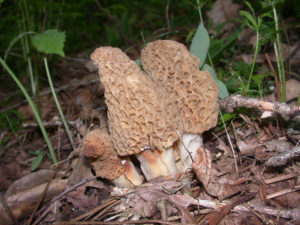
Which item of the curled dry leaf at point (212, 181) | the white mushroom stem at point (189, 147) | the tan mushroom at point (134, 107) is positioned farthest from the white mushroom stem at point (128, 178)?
the curled dry leaf at point (212, 181)

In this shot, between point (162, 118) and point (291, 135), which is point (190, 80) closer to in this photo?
point (162, 118)

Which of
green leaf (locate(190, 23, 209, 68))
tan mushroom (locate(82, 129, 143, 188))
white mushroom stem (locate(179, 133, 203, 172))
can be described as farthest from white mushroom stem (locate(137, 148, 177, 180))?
green leaf (locate(190, 23, 209, 68))

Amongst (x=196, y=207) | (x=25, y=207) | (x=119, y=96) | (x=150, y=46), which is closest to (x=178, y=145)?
(x=196, y=207)

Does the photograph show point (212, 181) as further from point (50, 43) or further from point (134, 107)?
point (50, 43)

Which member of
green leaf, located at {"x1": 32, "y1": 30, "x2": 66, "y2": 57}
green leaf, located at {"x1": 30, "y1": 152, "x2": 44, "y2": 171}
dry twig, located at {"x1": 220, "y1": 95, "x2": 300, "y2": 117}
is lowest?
green leaf, located at {"x1": 30, "y1": 152, "x2": 44, "y2": 171}

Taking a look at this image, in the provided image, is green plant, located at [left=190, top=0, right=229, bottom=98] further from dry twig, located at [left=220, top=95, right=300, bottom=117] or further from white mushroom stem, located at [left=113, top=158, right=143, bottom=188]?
white mushroom stem, located at [left=113, top=158, right=143, bottom=188]

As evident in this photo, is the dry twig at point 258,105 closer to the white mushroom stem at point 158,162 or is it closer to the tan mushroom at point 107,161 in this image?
the white mushroom stem at point 158,162

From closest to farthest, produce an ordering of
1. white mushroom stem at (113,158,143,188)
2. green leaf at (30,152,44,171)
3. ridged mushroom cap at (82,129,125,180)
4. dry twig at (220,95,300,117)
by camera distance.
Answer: dry twig at (220,95,300,117)
ridged mushroom cap at (82,129,125,180)
white mushroom stem at (113,158,143,188)
green leaf at (30,152,44,171)
